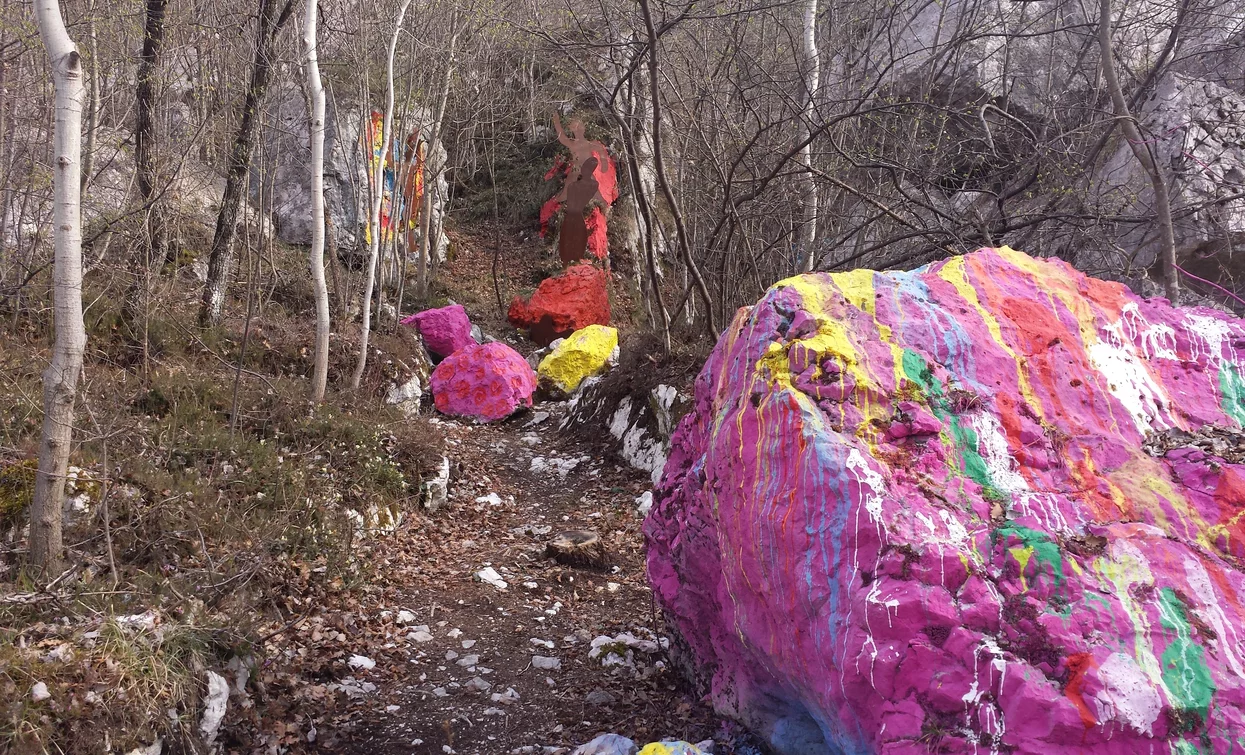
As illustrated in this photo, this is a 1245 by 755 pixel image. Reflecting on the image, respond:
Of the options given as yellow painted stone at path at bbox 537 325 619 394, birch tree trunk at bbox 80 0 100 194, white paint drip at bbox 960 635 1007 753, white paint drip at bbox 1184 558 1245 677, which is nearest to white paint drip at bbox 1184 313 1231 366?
white paint drip at bbox 1184 558 1245 677

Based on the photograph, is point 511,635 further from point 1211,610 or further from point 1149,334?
point 1149,334

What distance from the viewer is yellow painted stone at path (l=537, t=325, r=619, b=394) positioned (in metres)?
10.7

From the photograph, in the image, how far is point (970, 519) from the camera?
7.79ft

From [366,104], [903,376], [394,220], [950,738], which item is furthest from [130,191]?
[950,738]

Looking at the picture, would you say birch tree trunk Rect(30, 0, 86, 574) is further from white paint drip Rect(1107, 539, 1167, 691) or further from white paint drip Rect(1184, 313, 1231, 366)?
white paint drip Rect(1184, 313, 1231, 366)

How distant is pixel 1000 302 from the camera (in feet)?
10.1

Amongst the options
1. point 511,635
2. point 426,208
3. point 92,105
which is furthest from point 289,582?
point 426,208

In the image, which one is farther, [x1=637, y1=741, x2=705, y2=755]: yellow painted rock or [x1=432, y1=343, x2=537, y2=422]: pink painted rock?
[x1=432, y1=343, x2=537, y2=422]: pink painted rock

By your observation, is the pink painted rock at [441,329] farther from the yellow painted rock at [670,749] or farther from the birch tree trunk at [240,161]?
the yellow painted rock at [670,749]

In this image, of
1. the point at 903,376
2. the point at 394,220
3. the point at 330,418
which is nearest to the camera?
the point at 903,376

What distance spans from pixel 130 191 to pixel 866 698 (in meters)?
8.45

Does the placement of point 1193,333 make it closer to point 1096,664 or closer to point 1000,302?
point 1000,302

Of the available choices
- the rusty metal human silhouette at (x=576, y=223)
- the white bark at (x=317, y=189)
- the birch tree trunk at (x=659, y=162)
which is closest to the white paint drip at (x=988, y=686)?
the birch tree trunk at (x=659, y=162)

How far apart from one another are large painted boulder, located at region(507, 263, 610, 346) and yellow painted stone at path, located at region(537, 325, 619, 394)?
8.73ft
